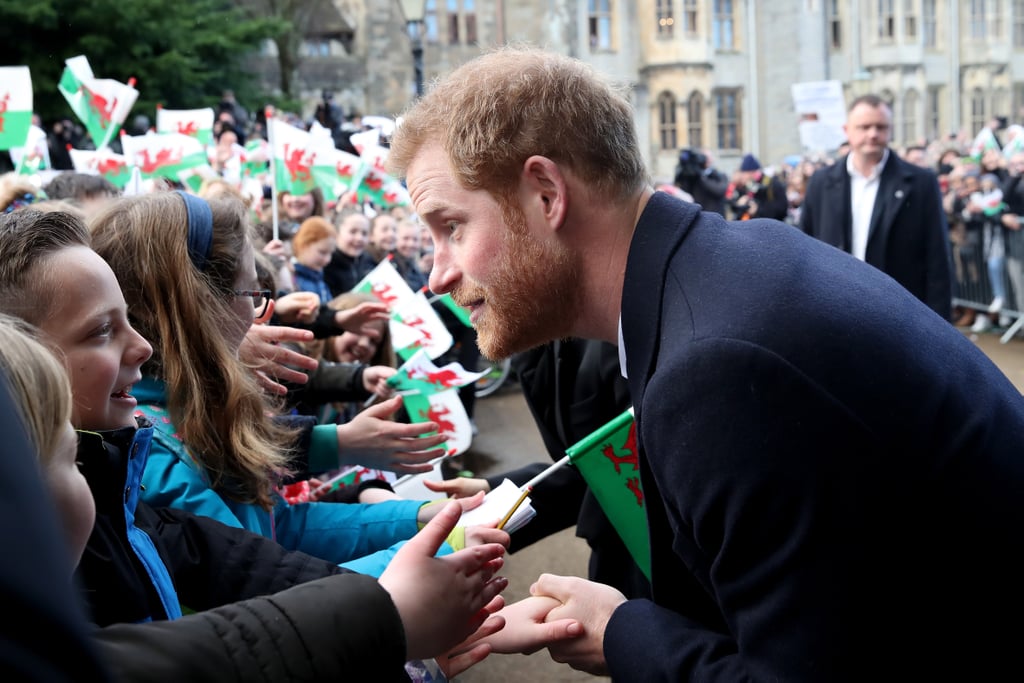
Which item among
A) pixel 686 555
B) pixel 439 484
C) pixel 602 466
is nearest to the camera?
pixel 686 555

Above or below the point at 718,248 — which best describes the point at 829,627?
below

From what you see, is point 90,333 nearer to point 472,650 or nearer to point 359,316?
point 472,650

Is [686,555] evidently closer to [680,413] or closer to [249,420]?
[680,413]

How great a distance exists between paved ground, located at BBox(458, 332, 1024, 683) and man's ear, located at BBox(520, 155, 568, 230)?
2.59 metres

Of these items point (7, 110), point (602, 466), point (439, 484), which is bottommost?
point (439, 484)

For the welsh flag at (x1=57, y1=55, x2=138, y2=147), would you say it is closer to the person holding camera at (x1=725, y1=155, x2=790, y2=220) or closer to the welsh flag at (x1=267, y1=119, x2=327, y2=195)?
the welsh flag at (x1=267, y1=119, x2=327, y2=195)

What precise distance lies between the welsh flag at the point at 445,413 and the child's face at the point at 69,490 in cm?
264

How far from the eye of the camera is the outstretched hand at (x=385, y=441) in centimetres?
275

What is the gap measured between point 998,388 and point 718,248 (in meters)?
0.51

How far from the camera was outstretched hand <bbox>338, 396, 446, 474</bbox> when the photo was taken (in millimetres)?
2748

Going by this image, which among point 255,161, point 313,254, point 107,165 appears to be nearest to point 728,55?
point 255,161

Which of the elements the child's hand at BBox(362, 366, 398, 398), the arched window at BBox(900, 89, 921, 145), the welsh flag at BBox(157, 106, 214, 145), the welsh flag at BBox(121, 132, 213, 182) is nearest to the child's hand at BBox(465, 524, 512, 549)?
the child's hand at BBox(362, 366, 398, 398)

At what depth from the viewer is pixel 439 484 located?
2.70 meters

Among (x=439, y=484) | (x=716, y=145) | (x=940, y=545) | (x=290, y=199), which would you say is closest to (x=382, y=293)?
(x=439, y=484)
